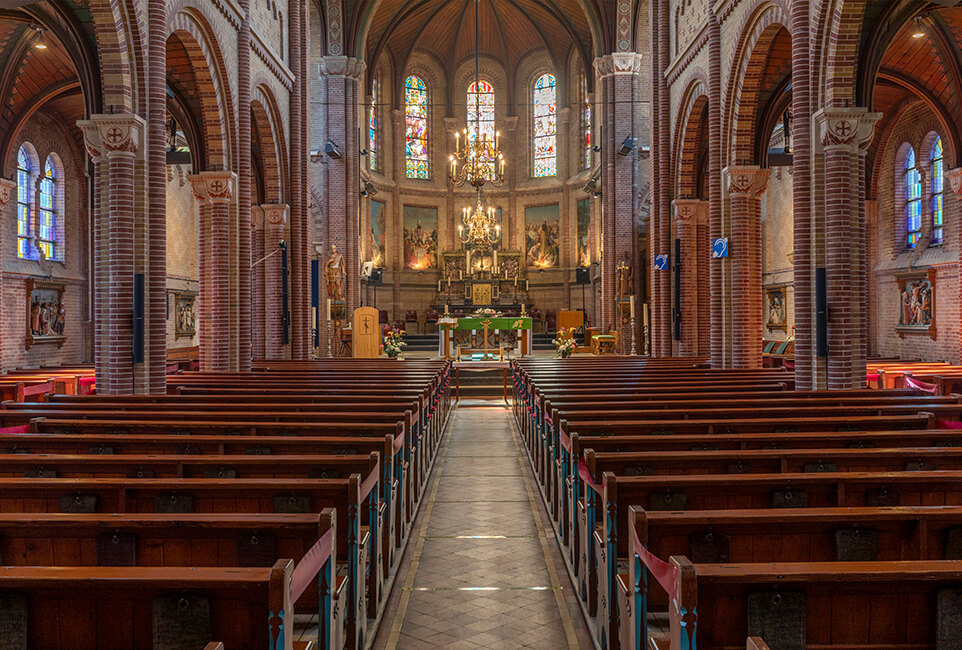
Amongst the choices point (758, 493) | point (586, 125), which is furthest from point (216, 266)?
point (586, 125)

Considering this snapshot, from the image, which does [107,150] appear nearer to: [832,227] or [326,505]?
[326,505]

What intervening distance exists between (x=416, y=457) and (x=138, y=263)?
5249 millimetres

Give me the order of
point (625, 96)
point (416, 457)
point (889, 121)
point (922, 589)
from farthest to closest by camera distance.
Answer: point (625, 96) < point (889, 121) < point (416, 457) < point (922, 589)

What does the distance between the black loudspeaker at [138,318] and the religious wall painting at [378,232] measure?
21.9m

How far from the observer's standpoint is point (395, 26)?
2930cm

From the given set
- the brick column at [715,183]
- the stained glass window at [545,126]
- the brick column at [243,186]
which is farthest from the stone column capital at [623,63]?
the brick column at [243,186]

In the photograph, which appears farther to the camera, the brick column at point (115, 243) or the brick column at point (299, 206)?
the brick column at point (299, 206)

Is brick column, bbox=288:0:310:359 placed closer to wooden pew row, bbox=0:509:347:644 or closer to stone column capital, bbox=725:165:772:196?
stone column capital, bbox=725:165:772:196

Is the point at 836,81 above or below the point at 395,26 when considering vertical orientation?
below

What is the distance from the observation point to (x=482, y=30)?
3356 cm

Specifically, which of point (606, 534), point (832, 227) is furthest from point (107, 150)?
point (832, 227)

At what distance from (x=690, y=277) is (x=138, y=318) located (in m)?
13.1

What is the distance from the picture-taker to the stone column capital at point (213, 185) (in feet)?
45.3

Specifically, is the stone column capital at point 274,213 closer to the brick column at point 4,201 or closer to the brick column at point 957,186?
the brick column at point 4,201
